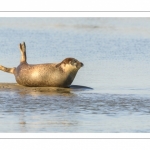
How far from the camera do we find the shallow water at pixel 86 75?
14234 millimetres

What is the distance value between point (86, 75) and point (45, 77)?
7.13ft

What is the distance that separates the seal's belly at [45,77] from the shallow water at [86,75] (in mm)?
364

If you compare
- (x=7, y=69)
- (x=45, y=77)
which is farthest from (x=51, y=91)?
(x=7, y=69)

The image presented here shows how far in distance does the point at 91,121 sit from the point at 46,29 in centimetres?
1452

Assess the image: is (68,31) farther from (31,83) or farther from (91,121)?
(91,121)

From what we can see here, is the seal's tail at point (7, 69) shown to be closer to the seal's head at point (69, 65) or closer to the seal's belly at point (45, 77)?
the seal's belly at point (45, 77)

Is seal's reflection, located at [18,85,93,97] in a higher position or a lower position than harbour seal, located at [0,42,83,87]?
lower

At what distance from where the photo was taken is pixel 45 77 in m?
17.6

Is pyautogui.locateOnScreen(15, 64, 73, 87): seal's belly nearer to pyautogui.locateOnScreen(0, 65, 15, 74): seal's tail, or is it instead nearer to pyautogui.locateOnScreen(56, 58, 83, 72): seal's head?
pyautogui.locateOnScreen(56, 58, 83, 72): seal's head

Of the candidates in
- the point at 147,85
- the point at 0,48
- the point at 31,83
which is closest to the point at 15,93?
the point at 31,83

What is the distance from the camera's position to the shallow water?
46.7ft

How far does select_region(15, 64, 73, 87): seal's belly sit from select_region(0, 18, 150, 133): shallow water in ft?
1.19

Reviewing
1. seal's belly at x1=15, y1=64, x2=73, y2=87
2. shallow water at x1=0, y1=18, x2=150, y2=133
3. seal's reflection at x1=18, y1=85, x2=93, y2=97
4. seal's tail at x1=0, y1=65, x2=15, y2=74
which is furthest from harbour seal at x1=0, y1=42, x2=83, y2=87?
seal's tail at x1=0, y1=65, x2=15, y2=74
